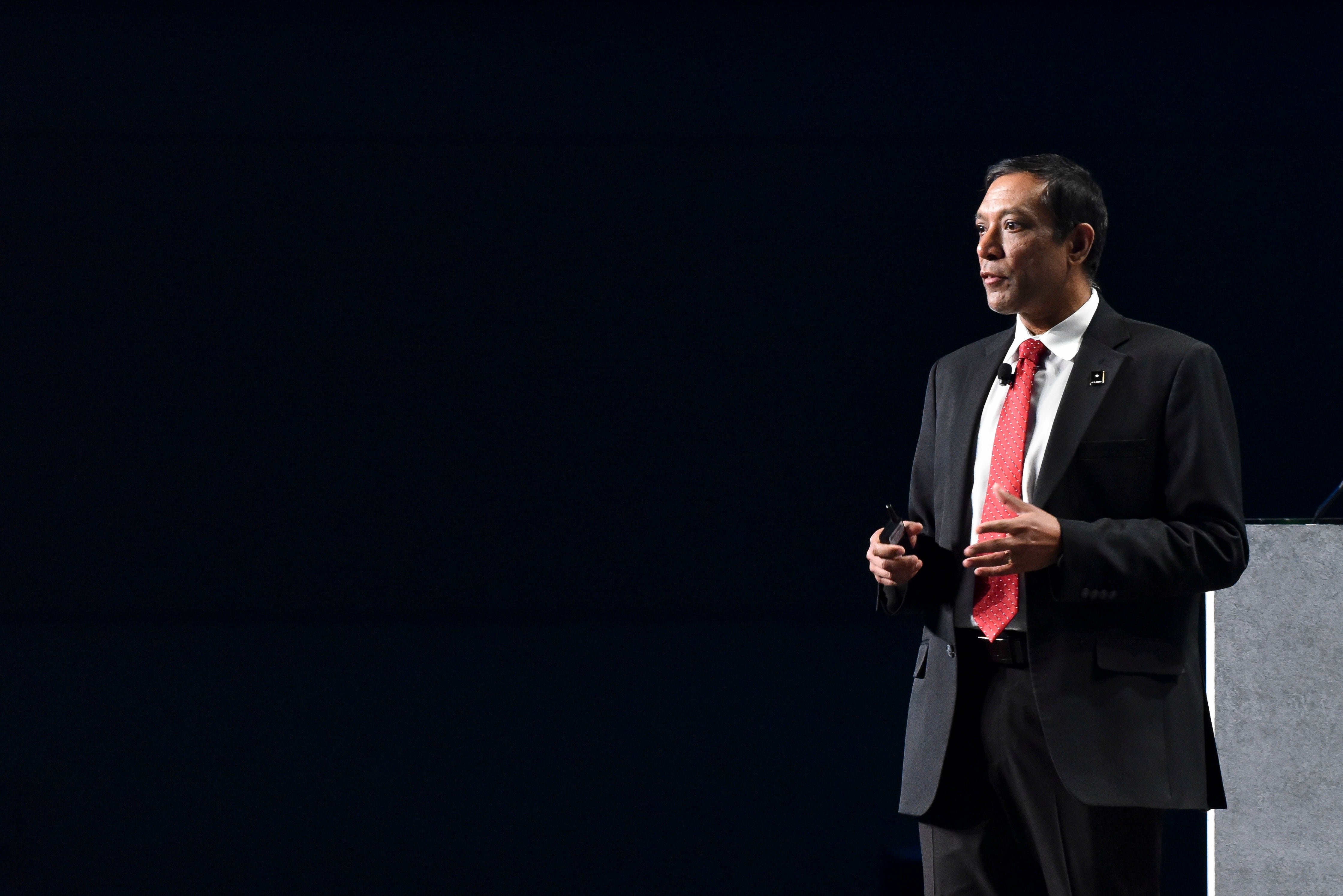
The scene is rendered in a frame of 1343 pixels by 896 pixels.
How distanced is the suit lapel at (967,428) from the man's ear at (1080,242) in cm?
14

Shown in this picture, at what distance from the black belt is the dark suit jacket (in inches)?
0.9

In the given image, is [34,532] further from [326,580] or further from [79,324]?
[326,580]

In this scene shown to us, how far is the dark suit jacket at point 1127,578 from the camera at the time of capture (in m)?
1.45

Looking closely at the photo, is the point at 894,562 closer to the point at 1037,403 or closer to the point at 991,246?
the point at 1037,403

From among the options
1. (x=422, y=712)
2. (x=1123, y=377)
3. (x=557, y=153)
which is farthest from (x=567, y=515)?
(x=1123, y=377)

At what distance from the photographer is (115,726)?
11.1ft

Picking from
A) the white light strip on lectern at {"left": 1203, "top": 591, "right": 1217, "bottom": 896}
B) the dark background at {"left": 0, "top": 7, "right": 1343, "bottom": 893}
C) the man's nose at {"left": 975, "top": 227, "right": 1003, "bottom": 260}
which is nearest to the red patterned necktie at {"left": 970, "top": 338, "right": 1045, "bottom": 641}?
the man's nose at {"left": 975, "top": 227, "right": 1003, "bottom": 260}

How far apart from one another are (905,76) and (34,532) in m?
2.81

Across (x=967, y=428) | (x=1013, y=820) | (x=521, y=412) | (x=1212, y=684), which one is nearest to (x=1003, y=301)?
(x=967, y=428)

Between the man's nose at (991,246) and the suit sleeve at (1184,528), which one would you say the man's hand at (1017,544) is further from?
the man's nose at (991,246)

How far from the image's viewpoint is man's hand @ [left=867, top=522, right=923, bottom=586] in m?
1.57

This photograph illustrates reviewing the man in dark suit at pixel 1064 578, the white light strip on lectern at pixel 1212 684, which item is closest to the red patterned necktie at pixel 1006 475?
the man in dark suit at pixel 1064 578

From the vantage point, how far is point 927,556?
165cm

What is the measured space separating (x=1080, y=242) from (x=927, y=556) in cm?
50
